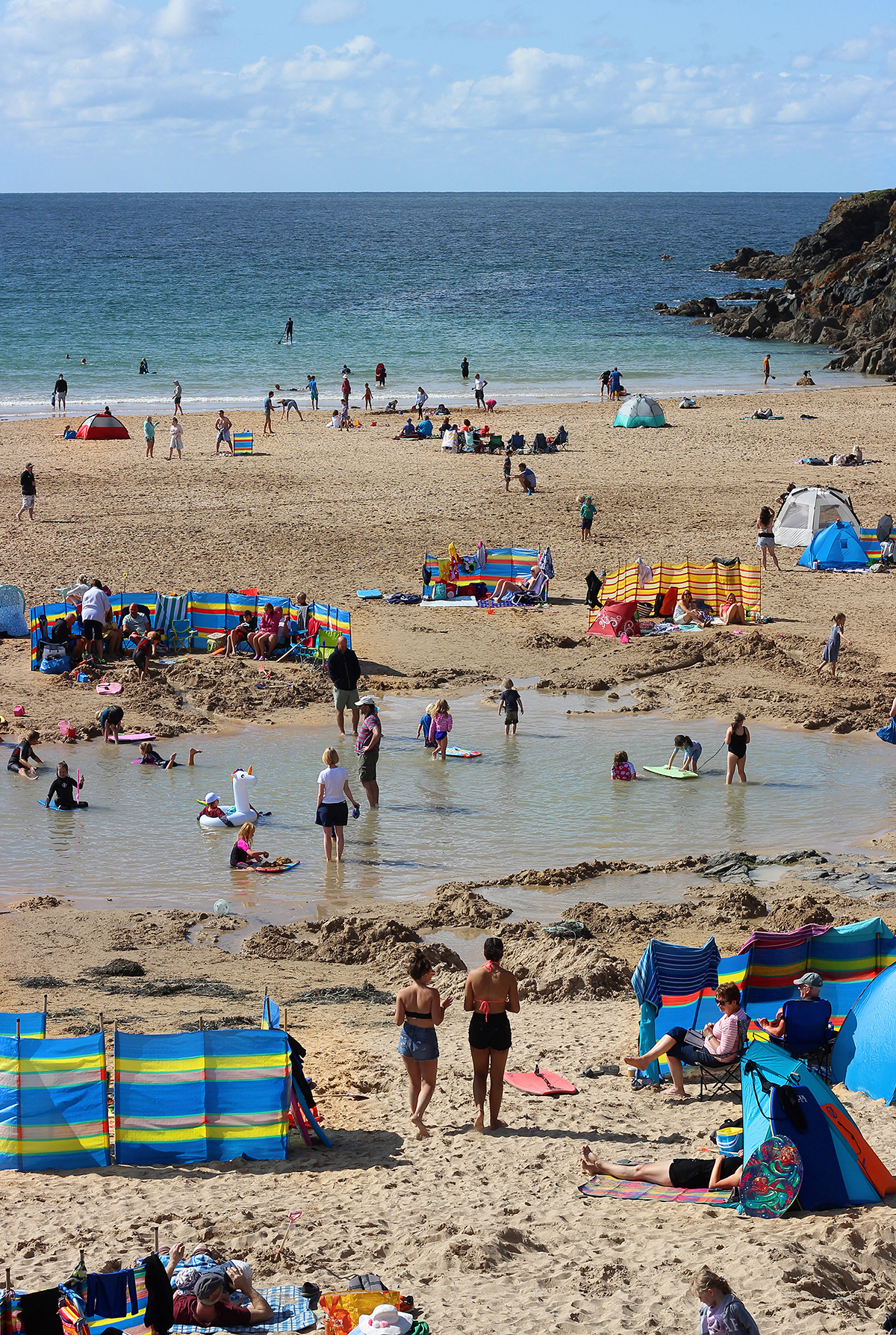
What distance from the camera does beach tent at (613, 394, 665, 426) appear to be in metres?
37.2

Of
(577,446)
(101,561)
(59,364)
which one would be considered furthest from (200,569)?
(59,364)

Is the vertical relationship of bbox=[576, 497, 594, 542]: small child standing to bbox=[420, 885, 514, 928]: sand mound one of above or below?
above

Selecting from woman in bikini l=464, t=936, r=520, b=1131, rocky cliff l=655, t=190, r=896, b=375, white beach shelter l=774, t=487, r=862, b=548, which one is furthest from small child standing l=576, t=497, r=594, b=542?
rocky cliff l=655, t=190, r=896, b=375

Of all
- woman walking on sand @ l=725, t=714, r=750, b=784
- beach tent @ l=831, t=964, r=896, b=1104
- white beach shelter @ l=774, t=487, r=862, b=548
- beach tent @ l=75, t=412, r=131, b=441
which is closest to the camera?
beach tent @ l=831, t=964, r=896, b=1104

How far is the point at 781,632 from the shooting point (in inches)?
801

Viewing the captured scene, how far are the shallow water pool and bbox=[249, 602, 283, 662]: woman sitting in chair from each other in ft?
7.88

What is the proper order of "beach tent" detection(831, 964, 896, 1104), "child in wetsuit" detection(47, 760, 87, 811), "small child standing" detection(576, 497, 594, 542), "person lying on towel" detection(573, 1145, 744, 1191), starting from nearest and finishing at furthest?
"person lying on towel" detection(573, 1145, 744, 1191)
"beach tent" detection(831, 964, 896, 1104)
"child in wetsuit" detection(47, 760, 87, 811)
"small child standing" detection(576, 497, 594, 542)

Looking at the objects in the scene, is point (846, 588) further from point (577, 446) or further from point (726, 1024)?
point (726, 1024)

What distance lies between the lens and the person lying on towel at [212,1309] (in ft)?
20.6

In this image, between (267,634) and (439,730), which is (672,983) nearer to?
(439,730)

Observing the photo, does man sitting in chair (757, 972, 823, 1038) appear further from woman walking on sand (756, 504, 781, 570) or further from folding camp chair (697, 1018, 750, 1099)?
woman walking on sand (756, 504, 781, 570)

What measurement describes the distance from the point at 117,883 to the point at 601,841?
4998mm

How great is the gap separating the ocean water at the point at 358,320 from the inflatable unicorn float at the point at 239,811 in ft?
102

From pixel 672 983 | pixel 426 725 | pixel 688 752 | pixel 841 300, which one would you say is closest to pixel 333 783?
pixel 426 725
